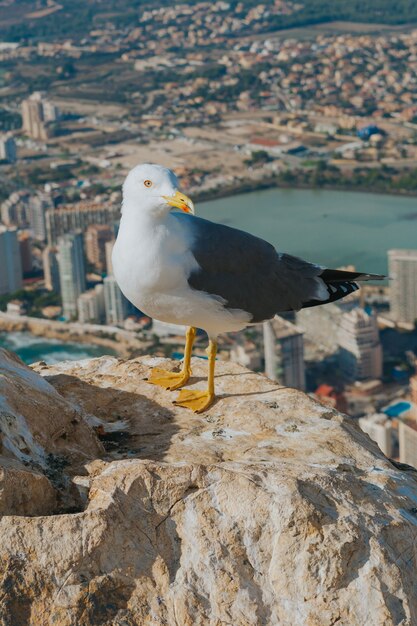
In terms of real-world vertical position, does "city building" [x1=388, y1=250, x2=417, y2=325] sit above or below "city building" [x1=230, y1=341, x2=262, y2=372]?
below

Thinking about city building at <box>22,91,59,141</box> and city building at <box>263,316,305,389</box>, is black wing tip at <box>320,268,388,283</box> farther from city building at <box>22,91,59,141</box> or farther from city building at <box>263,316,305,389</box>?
city building at <box>22,91,59,141</box>

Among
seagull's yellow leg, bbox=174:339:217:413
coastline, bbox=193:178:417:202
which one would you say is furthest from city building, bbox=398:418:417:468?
coastline, bbox=193:178:417:202

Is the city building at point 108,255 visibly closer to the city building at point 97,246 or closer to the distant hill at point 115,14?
the city building at point 97,246

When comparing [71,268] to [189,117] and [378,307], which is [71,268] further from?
[189,117]

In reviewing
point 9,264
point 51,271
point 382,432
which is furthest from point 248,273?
point 9,264

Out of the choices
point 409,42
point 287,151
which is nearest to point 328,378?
point 287,151

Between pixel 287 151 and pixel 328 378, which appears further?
pixel 287 151
